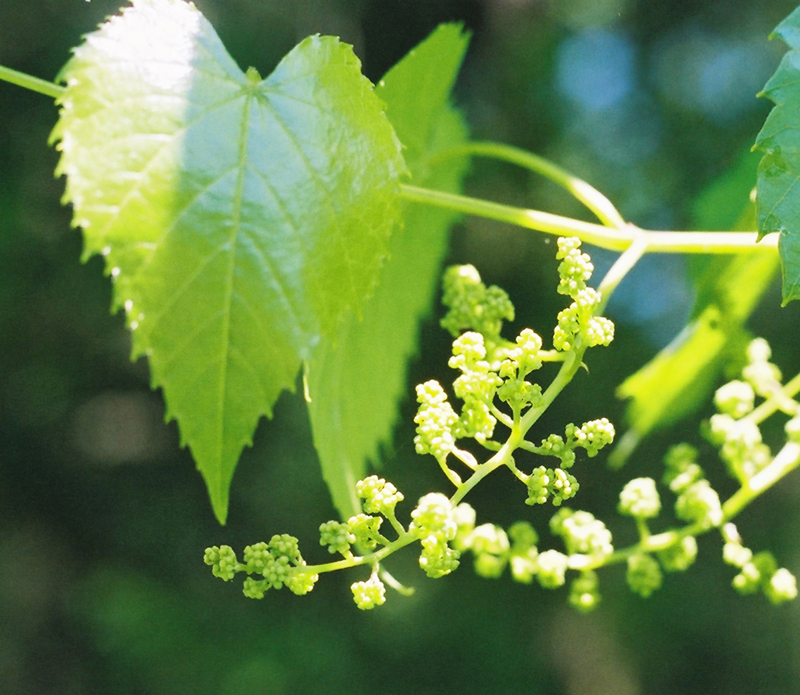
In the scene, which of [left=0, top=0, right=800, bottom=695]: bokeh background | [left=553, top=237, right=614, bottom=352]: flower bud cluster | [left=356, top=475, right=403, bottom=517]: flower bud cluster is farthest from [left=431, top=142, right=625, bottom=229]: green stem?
[left=0, top=0, right=800, bottom=695]: bokeh background

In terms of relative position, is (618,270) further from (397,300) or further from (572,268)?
Answer: (397,300)

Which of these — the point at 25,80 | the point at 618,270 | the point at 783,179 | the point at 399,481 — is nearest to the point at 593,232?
the point at 618,270

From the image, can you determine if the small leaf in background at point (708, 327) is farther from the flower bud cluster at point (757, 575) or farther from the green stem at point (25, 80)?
the green stem at point (25, 80)

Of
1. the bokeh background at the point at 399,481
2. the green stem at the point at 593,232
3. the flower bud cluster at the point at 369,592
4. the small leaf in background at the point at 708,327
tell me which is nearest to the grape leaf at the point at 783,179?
the green stem at the point at 593,232

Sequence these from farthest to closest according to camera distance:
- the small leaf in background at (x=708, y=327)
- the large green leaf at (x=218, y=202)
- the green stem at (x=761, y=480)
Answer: the small leaf in background at (x=708, y=327)
the green stem at (x=761, y=480)
the large green leaf at (x=218, y=202)

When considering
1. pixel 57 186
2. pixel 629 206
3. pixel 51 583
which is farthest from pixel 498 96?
pixel 51 583

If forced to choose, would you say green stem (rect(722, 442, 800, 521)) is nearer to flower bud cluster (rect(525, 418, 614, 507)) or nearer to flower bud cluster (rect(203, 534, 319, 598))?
flower bud cluster (rect(525, 418, 614, 507))
